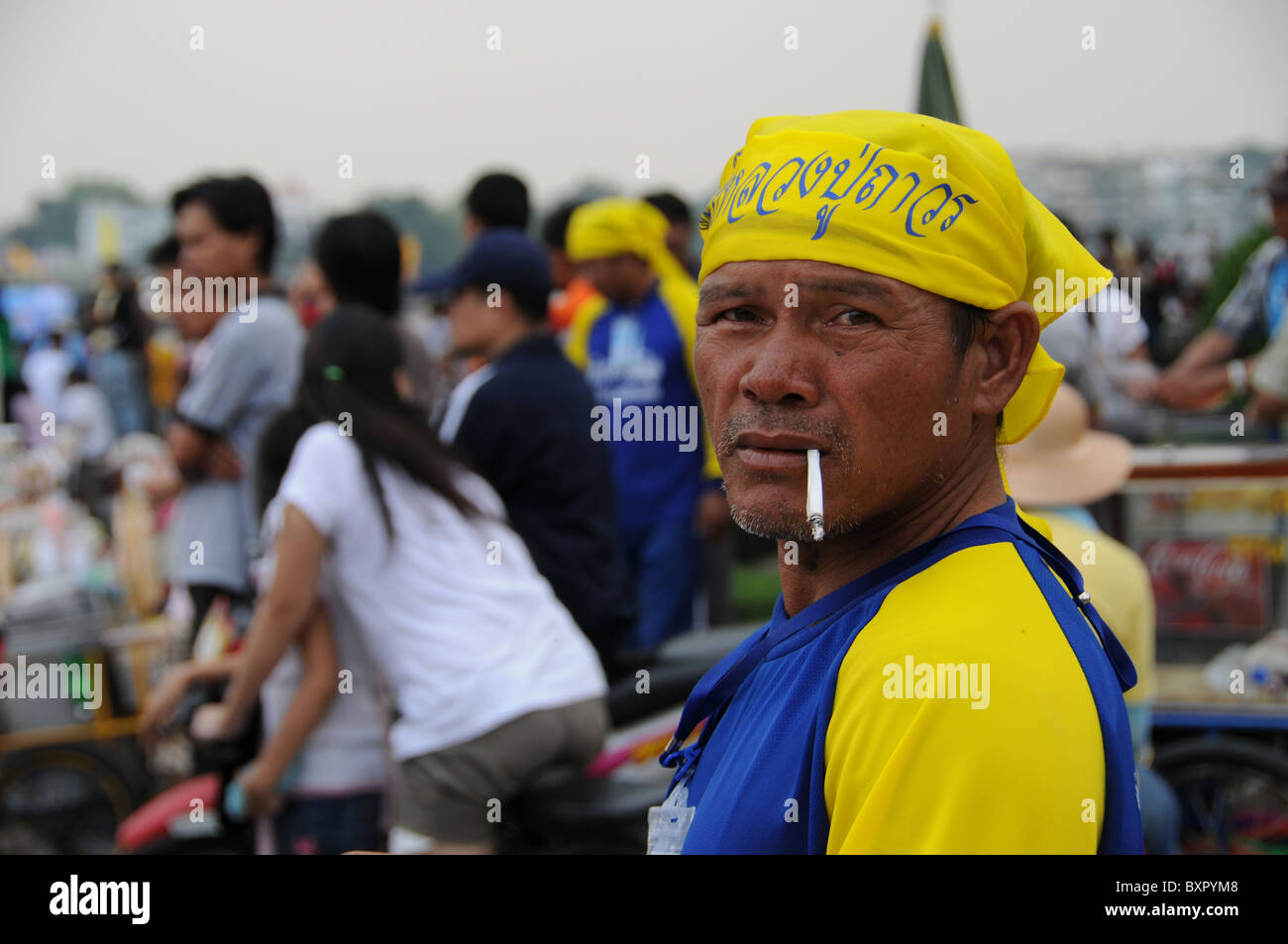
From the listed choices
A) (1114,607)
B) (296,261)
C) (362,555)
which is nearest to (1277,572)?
(1114,607)

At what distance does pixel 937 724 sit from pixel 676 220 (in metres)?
6.86

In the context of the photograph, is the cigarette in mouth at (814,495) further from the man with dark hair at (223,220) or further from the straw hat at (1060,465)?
the man with dark hair at (223,220)

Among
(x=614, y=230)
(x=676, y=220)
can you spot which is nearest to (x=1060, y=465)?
(x=614, y=230)

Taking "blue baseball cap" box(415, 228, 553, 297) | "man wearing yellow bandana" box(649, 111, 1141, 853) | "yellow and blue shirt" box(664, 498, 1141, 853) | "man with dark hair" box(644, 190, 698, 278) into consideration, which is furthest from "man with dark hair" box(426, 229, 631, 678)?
"man with dark hair" box(644, 190, 698, 278)

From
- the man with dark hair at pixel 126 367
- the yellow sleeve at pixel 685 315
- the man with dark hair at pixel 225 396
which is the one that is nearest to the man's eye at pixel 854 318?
the man with dark hair at pixel 225 396

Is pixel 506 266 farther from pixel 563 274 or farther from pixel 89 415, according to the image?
pixel 89 415

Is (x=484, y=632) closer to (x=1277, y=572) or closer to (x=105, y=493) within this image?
(x=1277, y=572)

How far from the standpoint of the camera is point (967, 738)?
109 cm

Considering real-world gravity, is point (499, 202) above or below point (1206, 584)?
above

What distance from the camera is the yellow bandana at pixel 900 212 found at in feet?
4.18

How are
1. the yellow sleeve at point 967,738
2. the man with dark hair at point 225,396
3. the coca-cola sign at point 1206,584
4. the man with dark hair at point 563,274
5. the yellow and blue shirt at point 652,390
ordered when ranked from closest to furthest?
1. the yellow sleeve at point 967,738
2. the man with dark hair at point 225,396
3. the coca-cola sign at point 1206,584
4. the yellow and blue shirt at point 652,390
5. the man with dark hair at point 563,274

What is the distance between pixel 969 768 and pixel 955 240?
0.53 metres

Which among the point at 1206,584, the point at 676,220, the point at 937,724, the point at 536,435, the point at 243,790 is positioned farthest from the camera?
the point at 676,220

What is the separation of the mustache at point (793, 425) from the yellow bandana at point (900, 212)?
16 centimetres
